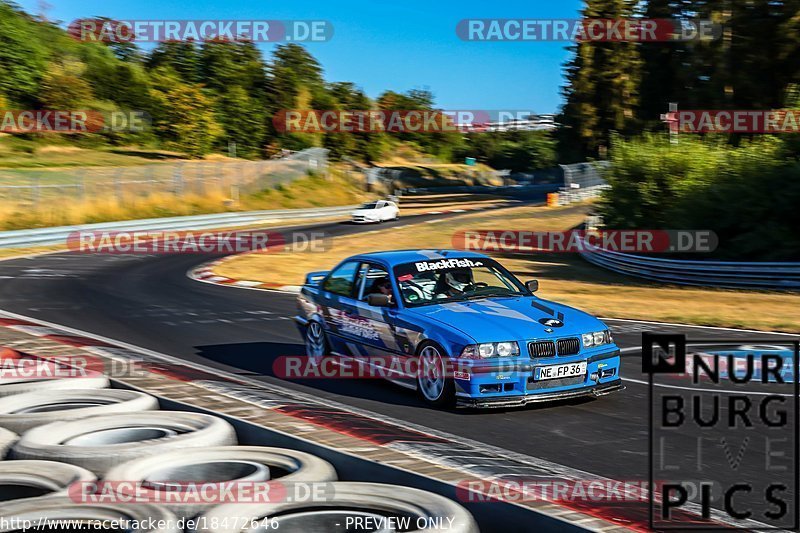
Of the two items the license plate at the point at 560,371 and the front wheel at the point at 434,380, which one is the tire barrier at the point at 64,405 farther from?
the license plate at the point at 560,371

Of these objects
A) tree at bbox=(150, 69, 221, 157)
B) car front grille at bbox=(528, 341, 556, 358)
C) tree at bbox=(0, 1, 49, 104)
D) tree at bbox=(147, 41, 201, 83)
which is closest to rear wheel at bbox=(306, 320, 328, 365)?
car front grille at bbox=(528, 341, 556, 358)

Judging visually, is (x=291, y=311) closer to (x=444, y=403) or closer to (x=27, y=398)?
(x=444, y=403)

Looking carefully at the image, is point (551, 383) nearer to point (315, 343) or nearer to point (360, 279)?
point (360, 279)

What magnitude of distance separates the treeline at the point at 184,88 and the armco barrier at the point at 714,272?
47.8 metres

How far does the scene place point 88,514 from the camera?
14.5 ft

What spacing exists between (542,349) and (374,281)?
234cm

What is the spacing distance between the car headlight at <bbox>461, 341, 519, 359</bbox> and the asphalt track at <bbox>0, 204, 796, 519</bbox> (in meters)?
0.57

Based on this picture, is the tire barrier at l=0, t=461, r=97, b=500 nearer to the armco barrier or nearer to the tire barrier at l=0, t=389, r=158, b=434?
the tire barrier at l=0, t=389, r=158, b=434

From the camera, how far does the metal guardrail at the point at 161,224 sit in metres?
31.8

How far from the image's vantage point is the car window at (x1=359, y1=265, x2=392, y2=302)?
32.3ft

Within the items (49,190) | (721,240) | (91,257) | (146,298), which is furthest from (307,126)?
(146,298)

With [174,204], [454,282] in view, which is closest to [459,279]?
[454,282]

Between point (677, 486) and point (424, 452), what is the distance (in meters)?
1.60

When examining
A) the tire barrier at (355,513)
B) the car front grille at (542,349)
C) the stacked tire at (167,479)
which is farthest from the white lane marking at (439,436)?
the car front grille at (542,349)
